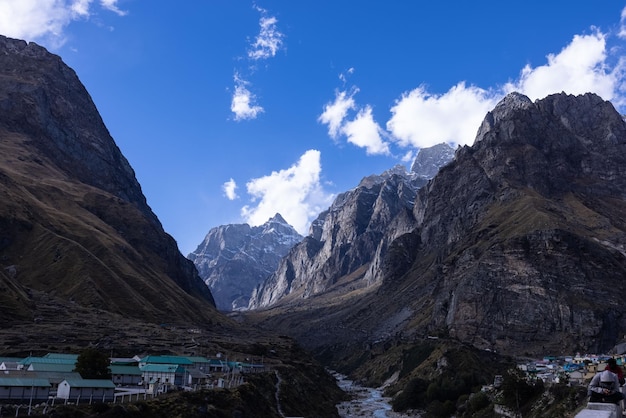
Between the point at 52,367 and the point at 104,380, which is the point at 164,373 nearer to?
the point at 52,367

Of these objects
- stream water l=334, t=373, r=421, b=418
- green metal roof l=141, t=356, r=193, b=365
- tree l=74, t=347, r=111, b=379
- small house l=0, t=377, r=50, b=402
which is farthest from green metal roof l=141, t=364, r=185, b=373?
stream water l=334, t=373, r=421, b=418

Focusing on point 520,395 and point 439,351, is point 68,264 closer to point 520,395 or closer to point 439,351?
point 439,351

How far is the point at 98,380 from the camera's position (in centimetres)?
7081

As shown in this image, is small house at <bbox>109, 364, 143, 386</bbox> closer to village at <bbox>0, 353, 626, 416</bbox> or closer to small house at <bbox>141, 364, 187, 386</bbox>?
village at <bbox>0, 353, 626, 416</bbox>

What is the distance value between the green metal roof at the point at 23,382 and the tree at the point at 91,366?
11373mm

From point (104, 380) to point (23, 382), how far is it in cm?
1029

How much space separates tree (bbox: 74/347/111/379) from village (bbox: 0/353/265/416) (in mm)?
1150

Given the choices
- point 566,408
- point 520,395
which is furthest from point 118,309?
point 566,408

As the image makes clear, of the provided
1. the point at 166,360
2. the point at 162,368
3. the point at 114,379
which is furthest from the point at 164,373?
the point at 166,360

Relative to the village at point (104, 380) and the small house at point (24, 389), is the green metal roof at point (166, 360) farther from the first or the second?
the small house at point (24, 389)

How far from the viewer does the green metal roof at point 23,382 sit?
205 feet

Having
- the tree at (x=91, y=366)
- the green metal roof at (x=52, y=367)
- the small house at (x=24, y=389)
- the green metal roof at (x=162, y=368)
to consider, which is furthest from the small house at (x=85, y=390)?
the green metal roof at (x=162, y=368)

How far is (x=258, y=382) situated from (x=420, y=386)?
66002 mm

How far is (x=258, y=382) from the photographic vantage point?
342 feet
